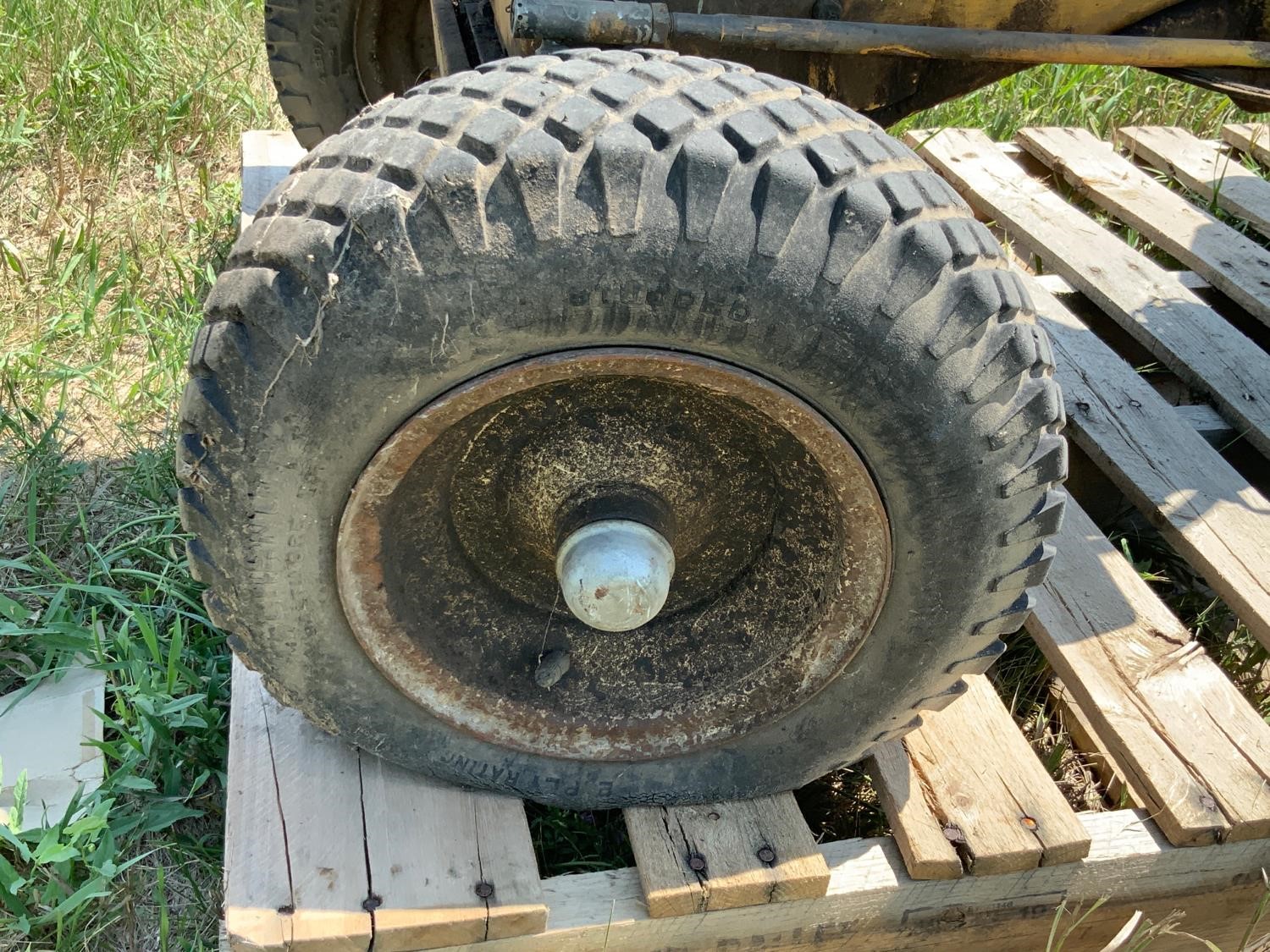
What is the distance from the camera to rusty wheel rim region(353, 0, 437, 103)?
288cm

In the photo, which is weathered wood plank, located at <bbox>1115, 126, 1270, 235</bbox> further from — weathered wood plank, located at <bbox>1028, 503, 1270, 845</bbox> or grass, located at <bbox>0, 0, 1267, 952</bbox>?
weathered wood plank, located at <bbox>1028, 503, 1270, 845</bbox>

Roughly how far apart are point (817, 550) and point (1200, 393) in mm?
1603

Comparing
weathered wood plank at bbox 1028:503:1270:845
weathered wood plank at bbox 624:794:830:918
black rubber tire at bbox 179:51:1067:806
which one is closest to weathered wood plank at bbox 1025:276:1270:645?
weathered wood plank at bbox 1028:503:1270:845

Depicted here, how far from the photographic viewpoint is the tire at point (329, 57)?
281cm

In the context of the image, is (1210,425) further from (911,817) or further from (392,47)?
(392,47)

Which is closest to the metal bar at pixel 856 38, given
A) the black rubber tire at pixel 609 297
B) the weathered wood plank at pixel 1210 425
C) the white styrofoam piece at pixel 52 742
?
the black rubber tire at pixel 609 297

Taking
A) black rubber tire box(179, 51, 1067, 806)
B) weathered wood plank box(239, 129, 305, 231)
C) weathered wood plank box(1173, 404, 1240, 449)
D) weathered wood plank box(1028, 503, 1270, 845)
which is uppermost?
black rubber tire box(179, 51, 1067, 806)

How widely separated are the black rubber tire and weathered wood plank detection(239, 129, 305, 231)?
1867 millimetres

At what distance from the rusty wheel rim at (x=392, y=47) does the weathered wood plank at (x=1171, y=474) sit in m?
1.70

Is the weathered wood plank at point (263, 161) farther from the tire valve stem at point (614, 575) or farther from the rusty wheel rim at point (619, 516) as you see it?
the tire valve stem at point (614, 575)

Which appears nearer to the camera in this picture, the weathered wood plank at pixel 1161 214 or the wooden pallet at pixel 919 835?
the wooden pallet at pixel 919 835

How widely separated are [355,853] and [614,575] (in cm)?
54

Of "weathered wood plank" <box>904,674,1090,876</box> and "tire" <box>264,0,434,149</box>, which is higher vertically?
"tire" <box>264,0,434,149</box>

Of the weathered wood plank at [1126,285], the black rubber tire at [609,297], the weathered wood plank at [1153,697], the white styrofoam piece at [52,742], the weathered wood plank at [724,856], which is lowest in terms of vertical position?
the white styrofoam piece at [52,742]
